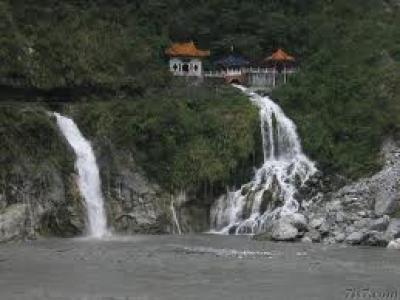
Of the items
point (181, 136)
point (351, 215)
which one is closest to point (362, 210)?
point (351, 215)

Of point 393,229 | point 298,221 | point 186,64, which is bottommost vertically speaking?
point 393,229

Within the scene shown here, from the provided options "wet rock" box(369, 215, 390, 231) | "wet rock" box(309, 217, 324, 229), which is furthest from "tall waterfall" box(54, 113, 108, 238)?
"wet rock" box(369, 215, 390, 231)

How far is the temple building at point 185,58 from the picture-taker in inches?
2719

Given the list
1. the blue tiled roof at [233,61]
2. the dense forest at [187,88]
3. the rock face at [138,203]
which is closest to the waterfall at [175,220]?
the rock face at [138,203]

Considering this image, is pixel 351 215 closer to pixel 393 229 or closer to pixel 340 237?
pixel 340 237

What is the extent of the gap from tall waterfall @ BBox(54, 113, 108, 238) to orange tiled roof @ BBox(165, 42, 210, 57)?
1980 centimetres

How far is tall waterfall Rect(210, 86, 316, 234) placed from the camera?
48.1 metres

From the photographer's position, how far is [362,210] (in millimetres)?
44344

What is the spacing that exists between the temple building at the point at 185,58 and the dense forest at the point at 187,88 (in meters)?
1.15

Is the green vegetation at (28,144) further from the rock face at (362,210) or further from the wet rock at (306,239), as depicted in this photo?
the rock face at (362,210)

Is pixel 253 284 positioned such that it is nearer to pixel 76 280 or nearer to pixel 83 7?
pixel 76 280

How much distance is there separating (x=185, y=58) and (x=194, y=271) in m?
42.2

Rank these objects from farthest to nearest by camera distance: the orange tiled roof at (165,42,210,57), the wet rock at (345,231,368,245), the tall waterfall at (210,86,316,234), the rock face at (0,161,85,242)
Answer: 1. the orange tiled roof at (165,42,210,57)
2. the tall waterfall at (210,86,316,234)
3. the rock face at (0,161,85,242)
4. the wet rock at (345,231,368,245)

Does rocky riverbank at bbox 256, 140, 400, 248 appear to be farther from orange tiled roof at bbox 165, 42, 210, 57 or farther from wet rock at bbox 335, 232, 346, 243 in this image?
orange tiled roof at bbox 165, 42, 210, 57
